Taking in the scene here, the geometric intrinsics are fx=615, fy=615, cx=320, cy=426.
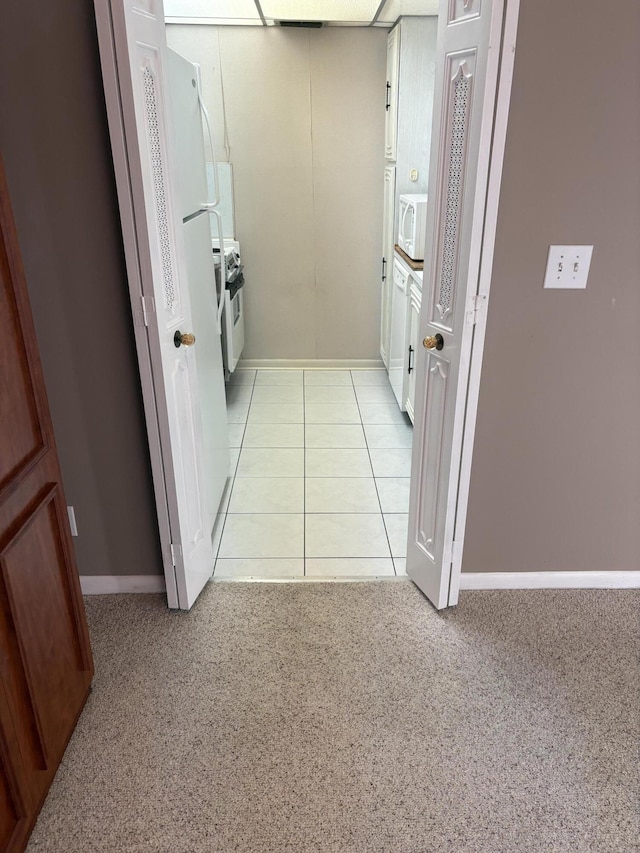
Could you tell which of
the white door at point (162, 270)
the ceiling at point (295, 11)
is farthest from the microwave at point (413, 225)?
the white door at point (162, 270)

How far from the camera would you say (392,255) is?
13.1 ft

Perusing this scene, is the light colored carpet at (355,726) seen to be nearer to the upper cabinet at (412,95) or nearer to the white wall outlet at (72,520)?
the white wall outlet at (72,520)

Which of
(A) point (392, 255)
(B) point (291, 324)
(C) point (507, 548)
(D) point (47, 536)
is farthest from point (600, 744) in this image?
(B) point (291, 324)

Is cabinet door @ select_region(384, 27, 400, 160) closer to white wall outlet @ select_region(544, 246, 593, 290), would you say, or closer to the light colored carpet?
white wall outlet @ select_region(544, 246, 593, 290)

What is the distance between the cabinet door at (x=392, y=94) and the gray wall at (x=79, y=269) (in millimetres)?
2420

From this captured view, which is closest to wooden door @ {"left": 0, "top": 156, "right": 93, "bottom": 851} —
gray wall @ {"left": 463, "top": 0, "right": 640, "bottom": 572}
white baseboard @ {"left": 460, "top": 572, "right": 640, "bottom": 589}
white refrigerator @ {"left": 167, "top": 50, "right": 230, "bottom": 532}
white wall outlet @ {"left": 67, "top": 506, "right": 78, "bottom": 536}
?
white wall outlet @ {"left": 67, "top": 506, "right": 78, "bottom": 536}

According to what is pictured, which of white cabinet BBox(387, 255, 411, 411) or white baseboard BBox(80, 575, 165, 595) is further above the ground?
white cabinet BBox(387, 255, 411, 411)

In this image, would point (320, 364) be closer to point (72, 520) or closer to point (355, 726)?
point (72, 520)

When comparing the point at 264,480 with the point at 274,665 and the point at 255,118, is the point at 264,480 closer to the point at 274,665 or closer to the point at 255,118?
the point at 274,665

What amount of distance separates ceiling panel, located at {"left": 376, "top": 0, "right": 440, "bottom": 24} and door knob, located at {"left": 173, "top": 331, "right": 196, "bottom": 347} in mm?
2299

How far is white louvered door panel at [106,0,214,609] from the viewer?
1603mm

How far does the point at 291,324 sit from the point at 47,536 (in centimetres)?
325

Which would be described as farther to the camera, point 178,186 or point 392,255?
point 392,255

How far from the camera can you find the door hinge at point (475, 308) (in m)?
1.78
